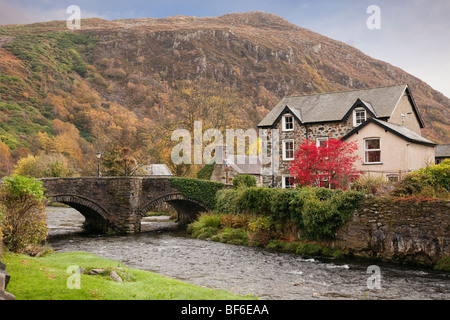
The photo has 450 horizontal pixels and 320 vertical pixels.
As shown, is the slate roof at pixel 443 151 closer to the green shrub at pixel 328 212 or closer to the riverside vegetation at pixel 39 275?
the green shrub at pixel 328 212

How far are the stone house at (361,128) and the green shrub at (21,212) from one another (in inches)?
818

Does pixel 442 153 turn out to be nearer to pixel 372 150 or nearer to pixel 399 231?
pixel 372 150

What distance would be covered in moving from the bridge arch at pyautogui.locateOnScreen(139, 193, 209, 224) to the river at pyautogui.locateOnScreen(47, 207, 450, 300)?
5.85m

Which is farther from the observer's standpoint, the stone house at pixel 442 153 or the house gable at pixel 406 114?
the stone house at pixel 442 153

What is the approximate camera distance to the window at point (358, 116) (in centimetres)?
3228

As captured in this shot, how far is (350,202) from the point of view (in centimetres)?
2069

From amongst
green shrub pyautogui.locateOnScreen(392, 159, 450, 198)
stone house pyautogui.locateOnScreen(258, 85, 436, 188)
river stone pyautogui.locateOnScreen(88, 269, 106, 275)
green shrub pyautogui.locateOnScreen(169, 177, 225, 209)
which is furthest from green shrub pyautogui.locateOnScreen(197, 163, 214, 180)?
river stone pyautogui.locateOnScreen(88, 269, 106, 275)

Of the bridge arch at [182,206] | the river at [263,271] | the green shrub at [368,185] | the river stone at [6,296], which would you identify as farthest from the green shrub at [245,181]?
the river stone at [6,296]

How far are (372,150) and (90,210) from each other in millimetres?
21985

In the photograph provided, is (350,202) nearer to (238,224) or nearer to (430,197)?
(430,197)

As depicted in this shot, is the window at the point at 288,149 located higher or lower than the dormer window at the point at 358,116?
lower
